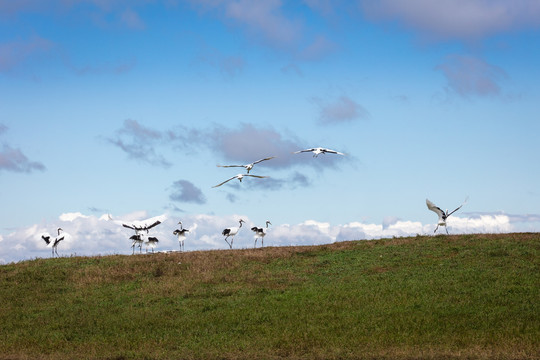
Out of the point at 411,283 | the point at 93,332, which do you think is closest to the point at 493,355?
the point at 411,283

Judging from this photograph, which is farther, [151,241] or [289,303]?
[151,241]

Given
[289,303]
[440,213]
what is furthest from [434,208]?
[289,303]

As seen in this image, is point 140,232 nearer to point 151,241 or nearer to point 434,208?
point 151,241

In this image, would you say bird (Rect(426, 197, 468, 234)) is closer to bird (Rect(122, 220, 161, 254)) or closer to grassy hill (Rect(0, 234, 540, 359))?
grassy hill (Rect(0, 234, 540, 359))

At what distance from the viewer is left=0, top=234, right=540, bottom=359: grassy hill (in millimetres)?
18969

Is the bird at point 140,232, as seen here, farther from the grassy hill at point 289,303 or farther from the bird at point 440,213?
the bird at point 440,213

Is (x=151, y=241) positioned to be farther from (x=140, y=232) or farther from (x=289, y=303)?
(x=289, y=303)

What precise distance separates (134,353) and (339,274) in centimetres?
1278

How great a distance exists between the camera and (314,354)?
17.8 meters

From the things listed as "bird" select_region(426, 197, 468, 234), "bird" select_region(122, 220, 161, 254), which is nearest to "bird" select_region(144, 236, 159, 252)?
"bird" select_region(122, 220, 161, 254)

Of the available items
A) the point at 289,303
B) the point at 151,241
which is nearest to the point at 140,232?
the point at 151,241

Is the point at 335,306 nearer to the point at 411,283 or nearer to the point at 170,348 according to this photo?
the point at 411,283

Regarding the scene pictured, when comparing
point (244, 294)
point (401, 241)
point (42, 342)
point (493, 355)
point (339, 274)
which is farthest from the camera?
point (401, 241)

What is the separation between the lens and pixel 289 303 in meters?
24.3
